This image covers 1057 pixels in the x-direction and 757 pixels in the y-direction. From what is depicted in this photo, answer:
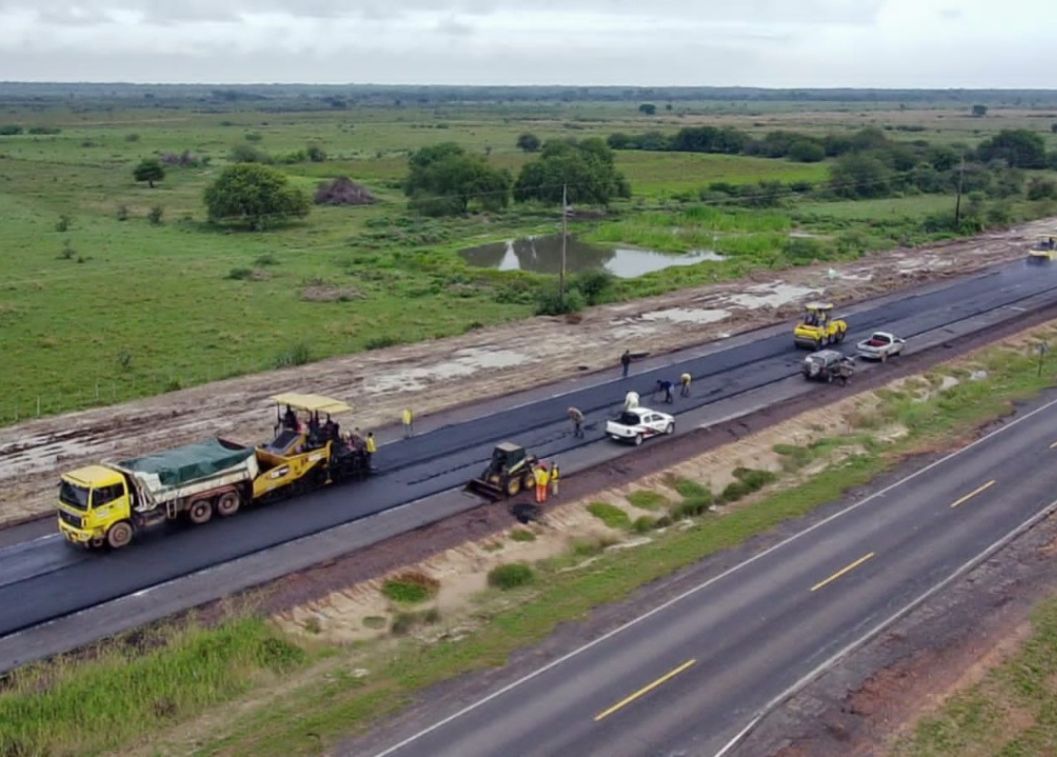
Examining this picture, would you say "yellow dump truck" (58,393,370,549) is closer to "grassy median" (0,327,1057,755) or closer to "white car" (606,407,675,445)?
"grassy median" (0,327,1057,755)

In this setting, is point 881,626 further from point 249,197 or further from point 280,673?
point 249,197

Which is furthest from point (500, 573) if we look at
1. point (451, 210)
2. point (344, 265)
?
point (451, 210)

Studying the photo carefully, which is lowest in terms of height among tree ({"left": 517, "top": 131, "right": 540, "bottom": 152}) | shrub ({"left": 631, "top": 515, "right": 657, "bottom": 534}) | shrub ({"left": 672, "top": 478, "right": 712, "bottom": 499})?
shrub ({"left": 672, "top": 478, "right": 712, "bottom": 499})

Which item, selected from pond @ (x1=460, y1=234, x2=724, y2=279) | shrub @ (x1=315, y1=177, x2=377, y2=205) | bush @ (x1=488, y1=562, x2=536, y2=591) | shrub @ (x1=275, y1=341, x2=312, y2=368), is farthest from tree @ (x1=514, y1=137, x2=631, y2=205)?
bush @ (x1=488, y1=562, x2=536, y2=591)

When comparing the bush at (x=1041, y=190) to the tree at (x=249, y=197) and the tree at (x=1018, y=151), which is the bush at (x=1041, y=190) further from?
the tree at (x=249, y=197)

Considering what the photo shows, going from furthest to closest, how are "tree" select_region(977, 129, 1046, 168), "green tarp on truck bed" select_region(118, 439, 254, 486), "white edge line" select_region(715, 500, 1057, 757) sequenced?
"tree" select_region(977, 129, 1046, 168)
"green tarp on truck bed" select_region(118, 439, 254, 486)
"white edge line" select_region(715, 500, 1057, 757)

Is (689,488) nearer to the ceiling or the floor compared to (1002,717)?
nearer to the floor

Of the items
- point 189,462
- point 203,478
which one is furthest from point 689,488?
point 189,462
